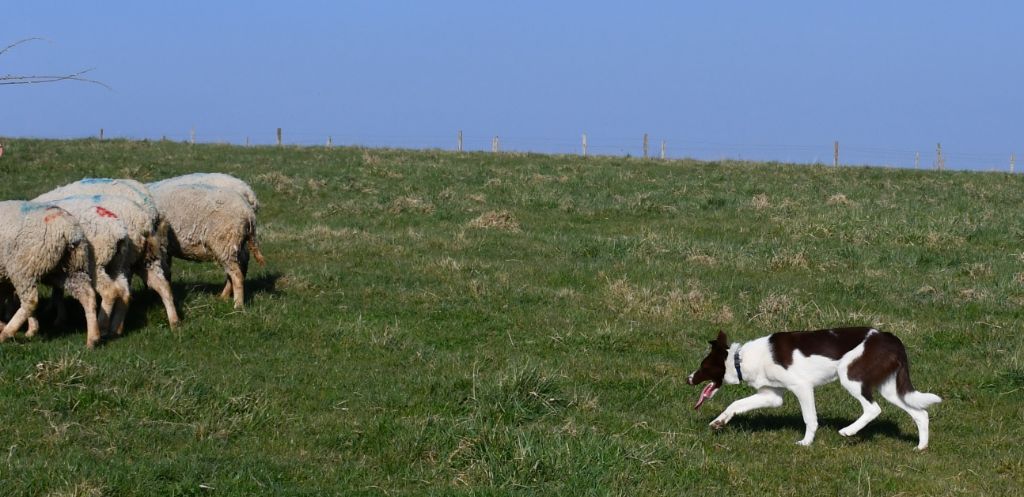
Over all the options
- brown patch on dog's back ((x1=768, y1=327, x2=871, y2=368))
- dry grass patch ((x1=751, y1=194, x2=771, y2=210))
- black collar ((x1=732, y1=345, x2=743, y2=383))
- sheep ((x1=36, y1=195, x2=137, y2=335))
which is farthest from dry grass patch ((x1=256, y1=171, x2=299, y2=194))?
brown patch on dog's back ((x1=768, y1=327, x2=871, y2=368))

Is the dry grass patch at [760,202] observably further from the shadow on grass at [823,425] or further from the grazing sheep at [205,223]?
the shadow on grass at [823,425]

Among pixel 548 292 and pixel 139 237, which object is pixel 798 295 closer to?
pixel 548 292

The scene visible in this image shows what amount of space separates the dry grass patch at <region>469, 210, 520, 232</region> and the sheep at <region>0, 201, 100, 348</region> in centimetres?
1012

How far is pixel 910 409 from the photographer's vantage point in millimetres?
7871

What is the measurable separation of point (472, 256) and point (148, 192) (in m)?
5.55

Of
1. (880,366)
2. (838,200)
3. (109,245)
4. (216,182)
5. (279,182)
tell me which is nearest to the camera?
(880,366)

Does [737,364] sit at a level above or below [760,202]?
below

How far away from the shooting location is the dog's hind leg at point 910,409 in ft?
25.5

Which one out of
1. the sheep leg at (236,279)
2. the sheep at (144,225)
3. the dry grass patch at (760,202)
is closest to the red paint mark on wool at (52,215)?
the sheep at (144,225)

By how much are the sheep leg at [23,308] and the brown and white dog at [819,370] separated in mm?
6571

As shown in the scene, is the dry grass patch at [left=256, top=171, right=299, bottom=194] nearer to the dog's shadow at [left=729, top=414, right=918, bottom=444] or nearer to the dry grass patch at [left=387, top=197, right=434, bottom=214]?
the dry grass patch at [left=387, top=197, right=434, bottom=214]

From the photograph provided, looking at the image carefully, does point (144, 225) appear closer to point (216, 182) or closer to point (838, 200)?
point (216, 182)

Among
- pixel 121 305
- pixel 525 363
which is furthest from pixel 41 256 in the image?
pixel 525 363

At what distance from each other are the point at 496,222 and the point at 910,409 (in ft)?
42.5
